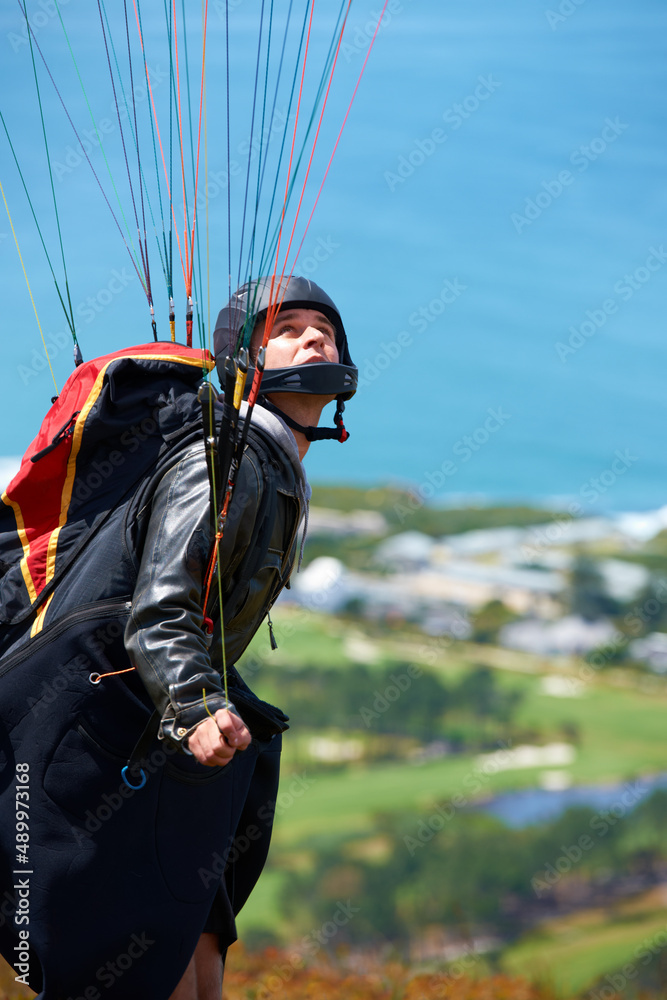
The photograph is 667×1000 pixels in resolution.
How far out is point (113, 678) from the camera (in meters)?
2.62

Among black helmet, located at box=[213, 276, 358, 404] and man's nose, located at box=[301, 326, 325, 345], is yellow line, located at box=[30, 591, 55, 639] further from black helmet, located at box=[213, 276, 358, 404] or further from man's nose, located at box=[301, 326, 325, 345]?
man's nose, located at box=[301, 326, 325, 345]

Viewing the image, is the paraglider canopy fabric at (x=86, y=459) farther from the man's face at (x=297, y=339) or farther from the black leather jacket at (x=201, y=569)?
the man's face at (x=297, y=339)

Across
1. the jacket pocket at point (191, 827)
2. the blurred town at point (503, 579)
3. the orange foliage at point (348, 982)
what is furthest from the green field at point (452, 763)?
the jacket pocket at point (191, 827)

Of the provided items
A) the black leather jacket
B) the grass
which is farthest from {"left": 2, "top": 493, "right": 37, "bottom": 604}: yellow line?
the grass

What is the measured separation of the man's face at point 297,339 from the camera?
2.95 m

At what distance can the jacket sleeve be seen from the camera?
2.32m

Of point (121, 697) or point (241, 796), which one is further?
point (241, 796)

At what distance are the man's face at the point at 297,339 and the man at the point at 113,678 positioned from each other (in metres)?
0.25

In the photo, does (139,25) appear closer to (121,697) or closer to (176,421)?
(176,421)

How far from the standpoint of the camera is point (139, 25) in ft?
9.48

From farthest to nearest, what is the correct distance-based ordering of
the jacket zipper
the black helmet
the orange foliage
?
1. the orange foliage
2. the black helmet
3. the jacket zipper

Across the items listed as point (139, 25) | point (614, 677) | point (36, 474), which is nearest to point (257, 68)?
point (139, 25)

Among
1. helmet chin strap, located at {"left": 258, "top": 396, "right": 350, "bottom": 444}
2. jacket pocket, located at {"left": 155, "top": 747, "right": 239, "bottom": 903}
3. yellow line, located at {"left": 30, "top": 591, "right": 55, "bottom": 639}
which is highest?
helmet chin strap, located at {"left": 258, "top": 396, "right": 350, "bottom": 444}

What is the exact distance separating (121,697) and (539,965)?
5506 mm
